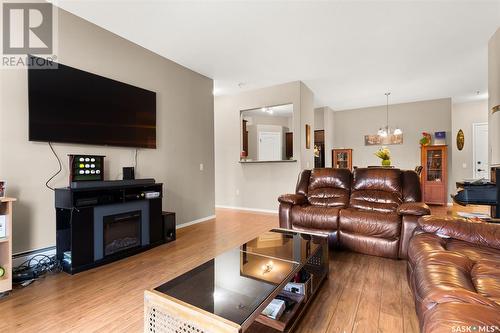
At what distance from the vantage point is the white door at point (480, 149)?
6227 mm

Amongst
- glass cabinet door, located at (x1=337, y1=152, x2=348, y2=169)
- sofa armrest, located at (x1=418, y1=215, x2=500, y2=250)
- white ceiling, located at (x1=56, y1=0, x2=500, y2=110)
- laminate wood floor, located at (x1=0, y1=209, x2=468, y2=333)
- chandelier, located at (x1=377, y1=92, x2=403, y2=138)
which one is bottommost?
laminate wood floor, located at (x1=0, y1=209, x2=468, y2=333)

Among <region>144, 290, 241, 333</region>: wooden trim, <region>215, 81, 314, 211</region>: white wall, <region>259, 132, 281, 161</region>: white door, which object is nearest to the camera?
<region>144, 290, 241, 333</region>: wooden trim

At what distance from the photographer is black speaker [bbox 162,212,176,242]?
3168 millimetres

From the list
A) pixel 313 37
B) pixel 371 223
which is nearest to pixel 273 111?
pixel 313 37

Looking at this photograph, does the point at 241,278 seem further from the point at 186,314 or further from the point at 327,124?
the point at 327,124

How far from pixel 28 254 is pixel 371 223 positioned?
3.39 meters

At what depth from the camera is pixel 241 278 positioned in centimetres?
143

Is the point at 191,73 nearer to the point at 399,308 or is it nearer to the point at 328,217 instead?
the point at 328,217

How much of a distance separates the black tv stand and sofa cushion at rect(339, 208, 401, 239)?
7.40 ft

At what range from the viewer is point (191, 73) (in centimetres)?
424

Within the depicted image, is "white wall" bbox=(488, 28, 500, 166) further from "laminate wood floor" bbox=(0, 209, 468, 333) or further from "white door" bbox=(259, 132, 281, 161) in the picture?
"white door" bbox=(259, 132, 281, 161)

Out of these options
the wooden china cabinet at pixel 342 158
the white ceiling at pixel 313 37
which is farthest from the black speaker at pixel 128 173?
the wooden china cabinet at pixel 342 158

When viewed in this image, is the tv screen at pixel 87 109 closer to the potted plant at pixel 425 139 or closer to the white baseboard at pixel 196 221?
the white baseboard at pixel 196 221

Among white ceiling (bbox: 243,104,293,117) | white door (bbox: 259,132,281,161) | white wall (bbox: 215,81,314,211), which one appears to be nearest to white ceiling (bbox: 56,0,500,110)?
white wall (bbox: 215,81,314,211)
